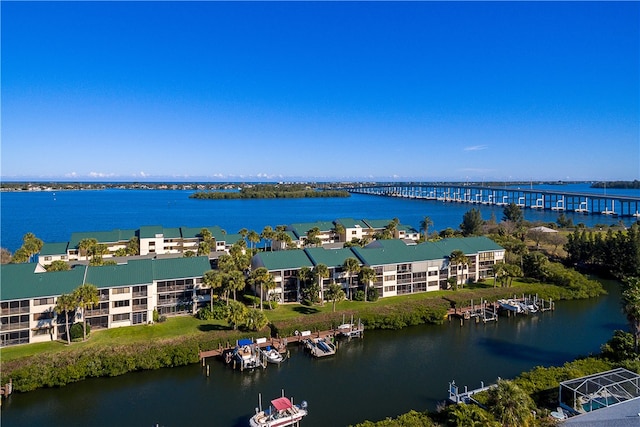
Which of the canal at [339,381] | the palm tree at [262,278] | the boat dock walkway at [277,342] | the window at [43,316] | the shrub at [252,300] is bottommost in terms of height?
the canal at [339,381]

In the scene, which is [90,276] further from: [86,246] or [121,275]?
[86,246]

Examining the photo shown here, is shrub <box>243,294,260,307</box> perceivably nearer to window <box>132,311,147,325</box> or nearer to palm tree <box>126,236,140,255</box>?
window <box>132,311,147,325</box>

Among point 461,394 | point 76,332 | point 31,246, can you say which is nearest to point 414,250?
point 461,394

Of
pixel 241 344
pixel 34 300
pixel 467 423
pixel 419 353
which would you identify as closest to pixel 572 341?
pixel 419 353

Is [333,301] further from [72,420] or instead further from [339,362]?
[72,420]

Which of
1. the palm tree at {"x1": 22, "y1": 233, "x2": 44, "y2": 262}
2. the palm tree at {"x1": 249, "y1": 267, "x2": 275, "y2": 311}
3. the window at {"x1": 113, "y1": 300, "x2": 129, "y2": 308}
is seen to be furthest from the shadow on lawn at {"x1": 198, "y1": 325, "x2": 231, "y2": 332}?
the palm tree at {"x1": 22, "y1": 233, "x2": 44, "y2": 262}

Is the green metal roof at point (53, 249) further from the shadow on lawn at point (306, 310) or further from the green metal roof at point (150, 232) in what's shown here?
the shadow on lawn at point (306, 310)

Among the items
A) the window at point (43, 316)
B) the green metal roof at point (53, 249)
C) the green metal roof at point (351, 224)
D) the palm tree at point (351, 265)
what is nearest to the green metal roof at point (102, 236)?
the green metal roof at point (53, 249)
